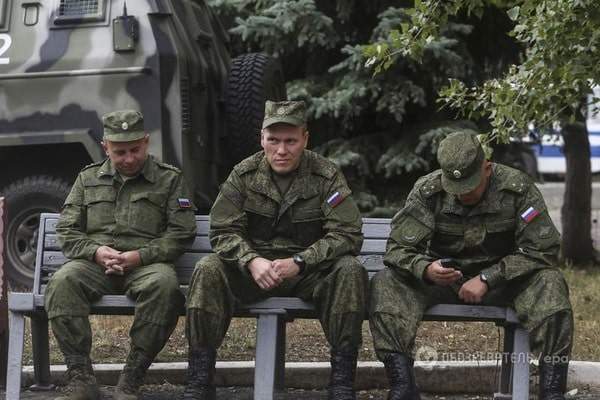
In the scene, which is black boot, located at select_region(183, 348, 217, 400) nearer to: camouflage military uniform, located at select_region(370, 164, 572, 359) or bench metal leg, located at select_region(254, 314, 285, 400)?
bench metal leg, located at select_region(254, 314, 285, 400)

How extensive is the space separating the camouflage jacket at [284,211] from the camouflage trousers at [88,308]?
0.29 meters

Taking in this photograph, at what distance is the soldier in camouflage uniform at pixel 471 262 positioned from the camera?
500cm

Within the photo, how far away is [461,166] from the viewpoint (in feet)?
16.9

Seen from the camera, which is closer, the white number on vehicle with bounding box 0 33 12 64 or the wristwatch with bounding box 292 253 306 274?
→ the wristwatch with bounding box 292 253 306 274

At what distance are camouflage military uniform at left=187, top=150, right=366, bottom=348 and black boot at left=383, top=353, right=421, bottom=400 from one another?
7.4 inches

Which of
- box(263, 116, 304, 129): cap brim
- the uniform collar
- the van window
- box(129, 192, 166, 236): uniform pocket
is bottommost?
box(129, 192, 166, 236): uniform pocket

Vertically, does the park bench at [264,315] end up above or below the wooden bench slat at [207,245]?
below

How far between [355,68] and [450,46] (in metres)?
0.75

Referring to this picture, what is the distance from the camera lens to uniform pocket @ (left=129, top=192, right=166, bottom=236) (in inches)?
220

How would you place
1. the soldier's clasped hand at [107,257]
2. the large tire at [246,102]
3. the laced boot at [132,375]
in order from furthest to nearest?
A: the large tire at [246,102] < the soldier's clasped hand at [107,257] < the laced boot at [132,375]

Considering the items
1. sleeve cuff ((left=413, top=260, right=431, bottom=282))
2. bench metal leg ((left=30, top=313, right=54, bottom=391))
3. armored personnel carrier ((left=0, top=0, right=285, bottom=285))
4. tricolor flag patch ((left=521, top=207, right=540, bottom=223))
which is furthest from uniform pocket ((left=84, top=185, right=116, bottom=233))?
armored personnel carrier ((left=0, top=0, right=285, bottom=285))

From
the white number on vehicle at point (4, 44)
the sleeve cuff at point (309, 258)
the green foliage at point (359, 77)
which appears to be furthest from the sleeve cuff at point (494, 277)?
the green foliage at point (359, 77)

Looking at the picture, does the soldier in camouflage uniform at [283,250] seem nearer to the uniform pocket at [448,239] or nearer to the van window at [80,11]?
the uniform pocket at [448,239]

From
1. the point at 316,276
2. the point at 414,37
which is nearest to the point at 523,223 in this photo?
the point at 316,276
